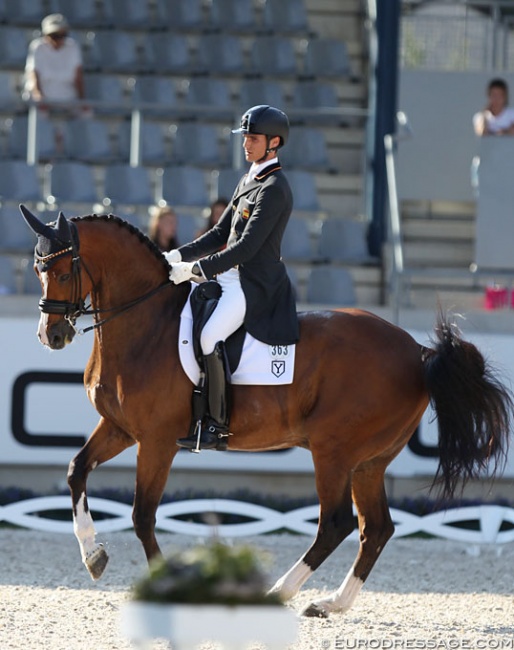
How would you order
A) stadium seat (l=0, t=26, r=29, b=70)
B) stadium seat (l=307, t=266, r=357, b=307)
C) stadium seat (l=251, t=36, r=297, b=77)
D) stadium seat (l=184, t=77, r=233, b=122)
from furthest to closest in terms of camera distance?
stadium seat (l=251, t=36, r=297, b=77), stadium seat (l=0, t=26, r=29, b=70), stadium seat (l=184, t=77, r=233, b=122), stadium seat (l=307, t=266, r=357, b=307)

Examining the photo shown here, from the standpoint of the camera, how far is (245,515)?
26.6 ft

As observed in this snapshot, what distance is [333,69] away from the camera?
45.2 feet

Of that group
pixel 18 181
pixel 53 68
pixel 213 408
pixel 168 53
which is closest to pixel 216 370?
pixel 213 408

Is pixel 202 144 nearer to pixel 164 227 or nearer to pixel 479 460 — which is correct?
pixel 164 227

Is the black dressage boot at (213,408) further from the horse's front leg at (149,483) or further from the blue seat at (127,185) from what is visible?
the blue seat at (127,185)

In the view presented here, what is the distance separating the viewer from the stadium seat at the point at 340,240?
1125 cm

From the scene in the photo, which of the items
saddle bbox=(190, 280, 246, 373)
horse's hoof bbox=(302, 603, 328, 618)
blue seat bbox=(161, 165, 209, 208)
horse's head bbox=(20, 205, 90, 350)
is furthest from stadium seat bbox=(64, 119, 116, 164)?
horse's hoof bbox=(302, 603, 328, 618)

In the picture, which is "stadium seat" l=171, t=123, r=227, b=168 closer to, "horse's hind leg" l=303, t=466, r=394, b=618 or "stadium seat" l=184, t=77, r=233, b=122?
"stadium seat" l=184, t=77, r=233, b=122

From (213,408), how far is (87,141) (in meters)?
7.07

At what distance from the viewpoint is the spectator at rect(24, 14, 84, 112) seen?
11.8 meters

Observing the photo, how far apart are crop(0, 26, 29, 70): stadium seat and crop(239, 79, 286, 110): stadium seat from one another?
97.4 inches

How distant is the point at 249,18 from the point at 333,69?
1.31 metres

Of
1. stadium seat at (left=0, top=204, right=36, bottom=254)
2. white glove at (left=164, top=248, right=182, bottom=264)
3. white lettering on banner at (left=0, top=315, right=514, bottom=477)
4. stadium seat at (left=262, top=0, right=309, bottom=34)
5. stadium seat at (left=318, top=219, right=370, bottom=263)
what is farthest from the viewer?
stadium seat at (left=262, top=0, right=309, bottom=34)

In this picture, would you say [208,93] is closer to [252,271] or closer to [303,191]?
[303,191]
